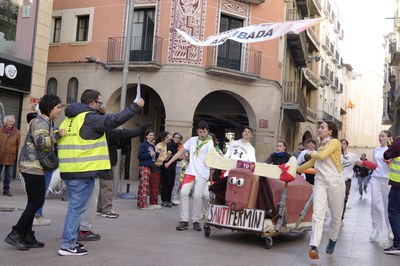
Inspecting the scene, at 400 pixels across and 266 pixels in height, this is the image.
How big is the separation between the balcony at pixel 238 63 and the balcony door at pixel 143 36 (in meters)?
2.55

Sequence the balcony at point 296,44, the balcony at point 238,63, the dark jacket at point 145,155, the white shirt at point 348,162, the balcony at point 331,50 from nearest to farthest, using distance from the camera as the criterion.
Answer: the white shirt at point 348,162 → the dark jacket at point 145,155 → the balcony at point 238,63 → the balcony at point 296,44 → the balcony at point 331,50

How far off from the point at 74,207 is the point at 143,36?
16572mm

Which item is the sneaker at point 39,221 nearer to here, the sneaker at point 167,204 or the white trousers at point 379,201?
the sneaker at point 167,204

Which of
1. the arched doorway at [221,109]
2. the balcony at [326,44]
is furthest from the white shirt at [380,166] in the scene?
the balcony at [326,44]

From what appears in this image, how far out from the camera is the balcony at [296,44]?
26.4 meters

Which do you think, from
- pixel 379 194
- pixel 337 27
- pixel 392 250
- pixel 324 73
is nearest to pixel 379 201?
pixel 379 194

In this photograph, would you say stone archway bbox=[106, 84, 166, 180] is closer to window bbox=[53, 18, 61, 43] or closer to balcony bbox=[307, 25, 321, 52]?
window bbox=[53, 18, 61, 43]

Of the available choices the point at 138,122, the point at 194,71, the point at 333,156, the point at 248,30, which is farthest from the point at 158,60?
the point at 333,156

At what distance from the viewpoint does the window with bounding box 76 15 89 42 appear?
23.0 m

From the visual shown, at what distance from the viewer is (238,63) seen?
2219cm

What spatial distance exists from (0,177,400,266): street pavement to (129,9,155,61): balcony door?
12.5 m

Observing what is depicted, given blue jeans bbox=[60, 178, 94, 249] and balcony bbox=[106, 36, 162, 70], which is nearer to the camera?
blue jeans bbox=[60, 178, 94, 249]

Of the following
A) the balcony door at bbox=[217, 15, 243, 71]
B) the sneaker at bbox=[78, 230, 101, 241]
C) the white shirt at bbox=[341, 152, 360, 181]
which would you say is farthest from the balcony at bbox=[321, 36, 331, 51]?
the sneaker at bbox=[78, 230, 101, 241]

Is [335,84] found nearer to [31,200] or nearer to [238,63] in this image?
[238,63]
